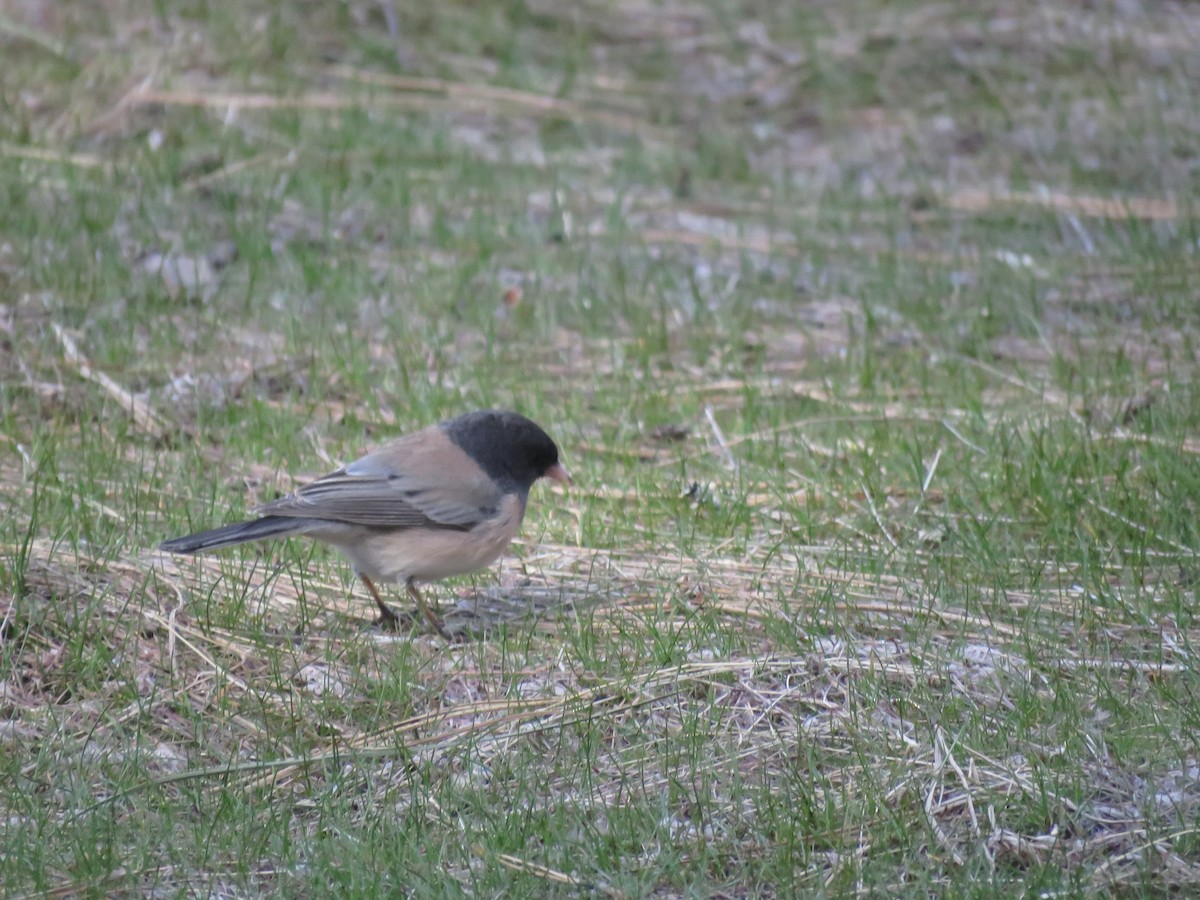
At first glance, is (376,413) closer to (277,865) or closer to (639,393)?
(639,393)

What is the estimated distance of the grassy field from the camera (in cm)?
308

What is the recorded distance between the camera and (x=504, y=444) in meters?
4.30

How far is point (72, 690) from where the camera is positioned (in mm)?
3578

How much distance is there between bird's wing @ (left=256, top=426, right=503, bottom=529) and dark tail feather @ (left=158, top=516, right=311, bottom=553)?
32mm

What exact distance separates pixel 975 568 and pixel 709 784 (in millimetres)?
1358

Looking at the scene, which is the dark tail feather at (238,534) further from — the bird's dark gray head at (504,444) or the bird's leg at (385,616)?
the bird's dark gray head at (504,444)

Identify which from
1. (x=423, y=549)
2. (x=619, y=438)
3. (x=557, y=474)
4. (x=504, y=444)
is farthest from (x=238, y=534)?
(x=619, y=438)

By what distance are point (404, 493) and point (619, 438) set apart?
53.5 inches

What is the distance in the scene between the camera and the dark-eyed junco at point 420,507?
399cm

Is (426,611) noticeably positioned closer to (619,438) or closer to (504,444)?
(504,444)

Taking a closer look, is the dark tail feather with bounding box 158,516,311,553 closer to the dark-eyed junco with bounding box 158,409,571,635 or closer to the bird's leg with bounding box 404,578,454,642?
the dark-eyed junco with bounding box 158,409,571,635

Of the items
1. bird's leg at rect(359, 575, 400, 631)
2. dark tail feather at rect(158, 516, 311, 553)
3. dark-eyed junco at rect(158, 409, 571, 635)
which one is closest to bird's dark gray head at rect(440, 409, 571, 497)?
dark-eyed junco at rect(158, 409, 571, 635)

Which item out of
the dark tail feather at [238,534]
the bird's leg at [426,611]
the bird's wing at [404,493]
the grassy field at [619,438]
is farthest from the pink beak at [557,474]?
the dark tail feather at [238,534]

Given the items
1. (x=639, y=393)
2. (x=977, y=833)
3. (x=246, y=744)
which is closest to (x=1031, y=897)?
(x=977, y=833)
